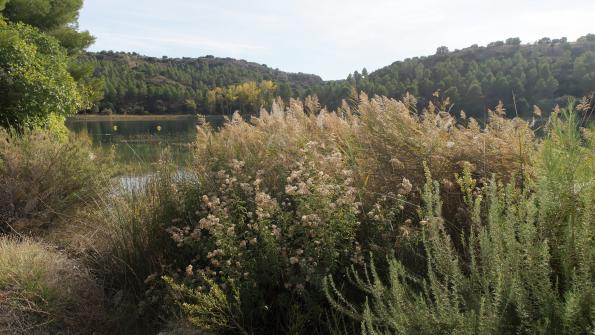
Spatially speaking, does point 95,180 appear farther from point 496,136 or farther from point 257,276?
point 496,136

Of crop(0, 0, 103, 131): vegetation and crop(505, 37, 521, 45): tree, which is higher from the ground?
crop(505, 37, 521, 45): tree

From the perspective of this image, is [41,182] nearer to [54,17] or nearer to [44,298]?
[44,298]

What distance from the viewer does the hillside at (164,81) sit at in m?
89.2

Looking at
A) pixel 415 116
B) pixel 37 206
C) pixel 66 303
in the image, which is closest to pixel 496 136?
pixel 415 116

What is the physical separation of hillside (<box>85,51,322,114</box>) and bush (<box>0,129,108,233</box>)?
41066 mm

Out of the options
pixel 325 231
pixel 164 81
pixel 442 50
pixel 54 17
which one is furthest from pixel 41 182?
pixel 442 50

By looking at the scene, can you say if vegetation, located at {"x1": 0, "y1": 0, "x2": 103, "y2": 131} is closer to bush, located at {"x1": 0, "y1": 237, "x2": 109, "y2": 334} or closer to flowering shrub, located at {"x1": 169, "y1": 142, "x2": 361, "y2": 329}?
bush, located at {"x1": 0, "y1": 237, "x2": 109, "y2": 334}

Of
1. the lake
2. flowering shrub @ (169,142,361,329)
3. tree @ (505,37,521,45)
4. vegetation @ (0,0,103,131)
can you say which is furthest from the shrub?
tree @ (505,37,521,45)

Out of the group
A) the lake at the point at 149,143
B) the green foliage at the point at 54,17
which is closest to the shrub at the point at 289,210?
the lake at the point at 149,143

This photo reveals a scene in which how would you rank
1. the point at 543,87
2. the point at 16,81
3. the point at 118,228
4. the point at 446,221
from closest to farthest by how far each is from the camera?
the point at 446,221 < the point at 118,228 < the point at 16,81 < the point at 543,87

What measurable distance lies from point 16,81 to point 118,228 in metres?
7.12

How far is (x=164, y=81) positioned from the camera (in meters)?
119

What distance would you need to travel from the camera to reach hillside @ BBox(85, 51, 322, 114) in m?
89.2

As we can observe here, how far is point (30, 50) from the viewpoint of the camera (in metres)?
9.69
